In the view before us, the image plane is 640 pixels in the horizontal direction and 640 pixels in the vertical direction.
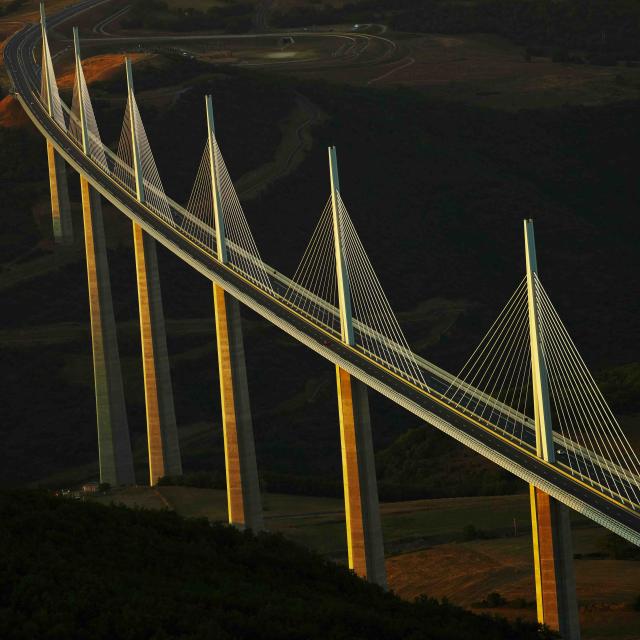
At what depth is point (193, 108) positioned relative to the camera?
13775 cm

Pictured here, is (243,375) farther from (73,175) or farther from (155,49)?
(155,49)

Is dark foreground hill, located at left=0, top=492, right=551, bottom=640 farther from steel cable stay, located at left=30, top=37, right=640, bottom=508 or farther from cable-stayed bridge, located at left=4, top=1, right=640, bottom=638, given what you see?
steel cable stay, located at left=30, top=37, right=640, bottom=508

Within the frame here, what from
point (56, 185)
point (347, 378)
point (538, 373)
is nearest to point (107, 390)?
point (347, 378)

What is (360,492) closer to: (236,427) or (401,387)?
(401,387)

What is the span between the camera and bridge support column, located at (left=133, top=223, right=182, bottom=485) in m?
78.1

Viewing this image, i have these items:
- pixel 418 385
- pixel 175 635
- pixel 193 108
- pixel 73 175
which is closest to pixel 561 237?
pixel 193 108

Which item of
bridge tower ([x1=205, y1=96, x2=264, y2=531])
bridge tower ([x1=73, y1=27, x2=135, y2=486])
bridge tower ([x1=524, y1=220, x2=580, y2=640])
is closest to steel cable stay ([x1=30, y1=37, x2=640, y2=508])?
bridge tower ([x1=524, y1=220, x2=580, y2=640])

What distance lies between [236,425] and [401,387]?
1247 cm

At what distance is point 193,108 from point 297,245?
17.6 metres

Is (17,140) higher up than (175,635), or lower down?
higher up

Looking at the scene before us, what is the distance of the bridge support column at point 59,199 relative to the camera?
10744 cm

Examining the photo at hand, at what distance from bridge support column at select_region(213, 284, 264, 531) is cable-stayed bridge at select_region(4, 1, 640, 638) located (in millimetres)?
48

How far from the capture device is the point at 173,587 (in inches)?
1822

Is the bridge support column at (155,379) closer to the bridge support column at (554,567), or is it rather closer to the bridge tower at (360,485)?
the bridge tower at (360,485)
